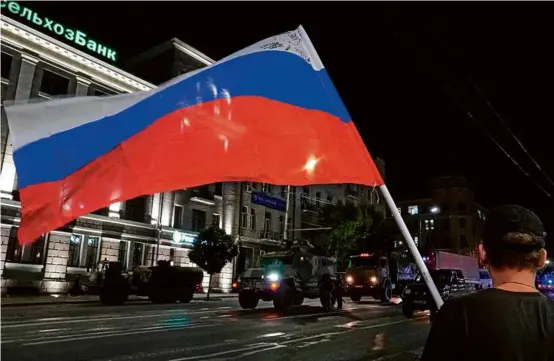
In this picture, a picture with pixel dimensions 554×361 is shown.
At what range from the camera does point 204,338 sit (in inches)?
429

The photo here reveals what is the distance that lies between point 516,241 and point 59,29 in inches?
1260

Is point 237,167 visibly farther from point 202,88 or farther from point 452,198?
point 452,198

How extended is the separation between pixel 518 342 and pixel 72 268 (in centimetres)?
3001

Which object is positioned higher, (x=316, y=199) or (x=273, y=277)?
(x=316, y=199)

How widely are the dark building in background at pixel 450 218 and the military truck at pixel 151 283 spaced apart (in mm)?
65958

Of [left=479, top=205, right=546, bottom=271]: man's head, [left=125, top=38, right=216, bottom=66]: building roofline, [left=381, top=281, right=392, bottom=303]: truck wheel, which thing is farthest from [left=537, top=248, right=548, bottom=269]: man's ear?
[left=125, top=38, right=216, bottom=66]: building roofline

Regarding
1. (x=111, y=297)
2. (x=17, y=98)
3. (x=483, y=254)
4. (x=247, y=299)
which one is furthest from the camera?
(x=17, y=98)

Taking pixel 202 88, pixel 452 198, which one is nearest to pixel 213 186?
pixel 202 88

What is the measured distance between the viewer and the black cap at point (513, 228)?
6.90 ft

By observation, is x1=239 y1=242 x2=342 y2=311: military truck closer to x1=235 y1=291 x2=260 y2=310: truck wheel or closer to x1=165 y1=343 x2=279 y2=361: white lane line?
x1=235 y1=291 x2=260 y2=310: truck wheel

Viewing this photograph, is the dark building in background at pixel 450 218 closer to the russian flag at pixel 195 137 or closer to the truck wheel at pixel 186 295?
the truck wheel at pixel 186 295

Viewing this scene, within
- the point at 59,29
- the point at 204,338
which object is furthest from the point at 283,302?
the point at 59,29

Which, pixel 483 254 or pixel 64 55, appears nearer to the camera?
pixel 483 254

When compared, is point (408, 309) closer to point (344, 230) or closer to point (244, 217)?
point (344, 230)
